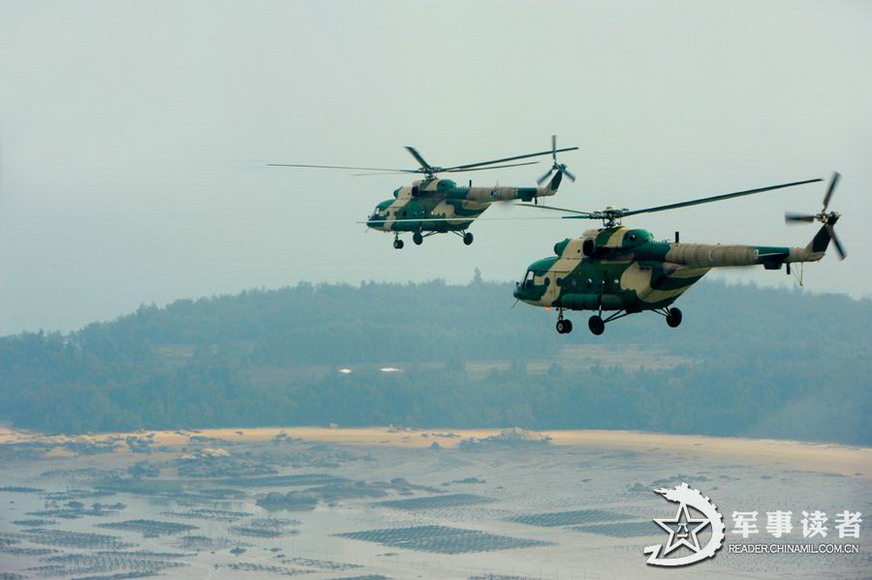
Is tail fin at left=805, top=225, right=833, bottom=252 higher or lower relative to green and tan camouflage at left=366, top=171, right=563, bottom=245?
lower

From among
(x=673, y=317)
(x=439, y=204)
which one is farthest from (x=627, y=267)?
(x=439, y=204)

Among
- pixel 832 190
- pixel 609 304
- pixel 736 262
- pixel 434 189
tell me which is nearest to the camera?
pixel 832 190

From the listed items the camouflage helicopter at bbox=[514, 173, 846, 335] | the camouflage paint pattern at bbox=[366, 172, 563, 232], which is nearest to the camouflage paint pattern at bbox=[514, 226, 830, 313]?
the camouflage helicopter at bbox=[514, 173, 846, 335]

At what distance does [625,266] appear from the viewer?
70438 millimetres

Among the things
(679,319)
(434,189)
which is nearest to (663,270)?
(679,319)

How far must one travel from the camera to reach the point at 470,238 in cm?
8869

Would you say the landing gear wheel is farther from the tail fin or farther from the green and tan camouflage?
→ the green and tan camouflage

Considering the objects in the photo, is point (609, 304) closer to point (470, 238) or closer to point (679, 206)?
point (679, 206)

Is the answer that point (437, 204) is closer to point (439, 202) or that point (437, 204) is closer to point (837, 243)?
point (439, 202)

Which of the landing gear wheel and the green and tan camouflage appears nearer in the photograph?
the landing gear wheel

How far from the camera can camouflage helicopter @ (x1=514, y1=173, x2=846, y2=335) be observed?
216 feet

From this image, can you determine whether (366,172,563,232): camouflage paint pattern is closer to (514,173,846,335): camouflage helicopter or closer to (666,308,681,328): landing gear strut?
(514,173,846,335): camouflage helicopter

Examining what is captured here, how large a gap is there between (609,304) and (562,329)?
9.45 feet

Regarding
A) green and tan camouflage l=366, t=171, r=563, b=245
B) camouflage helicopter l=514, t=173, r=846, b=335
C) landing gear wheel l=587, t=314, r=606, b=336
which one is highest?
green and tan camouflage l=366, t=171, r=563, b=245
